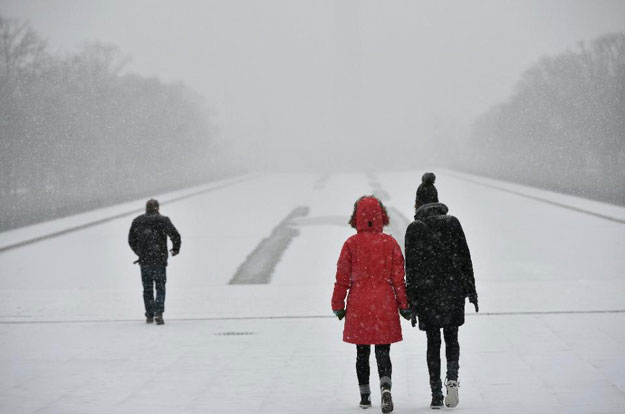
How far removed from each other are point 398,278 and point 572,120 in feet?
221

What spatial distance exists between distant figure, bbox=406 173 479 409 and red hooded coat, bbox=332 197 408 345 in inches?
9.4

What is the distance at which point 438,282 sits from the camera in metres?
6.92

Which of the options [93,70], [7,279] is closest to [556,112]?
[93,70]

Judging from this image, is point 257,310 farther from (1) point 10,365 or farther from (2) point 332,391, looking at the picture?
(2) point 332,391

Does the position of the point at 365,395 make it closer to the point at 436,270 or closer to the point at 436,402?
the point at 436,402

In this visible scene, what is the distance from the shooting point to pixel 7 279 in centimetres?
1708

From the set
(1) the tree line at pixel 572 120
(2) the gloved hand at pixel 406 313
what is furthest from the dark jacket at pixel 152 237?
(1) the tree line at pixel 572 120

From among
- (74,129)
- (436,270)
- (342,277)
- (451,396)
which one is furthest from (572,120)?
(342,277)

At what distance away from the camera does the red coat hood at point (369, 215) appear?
6.68m

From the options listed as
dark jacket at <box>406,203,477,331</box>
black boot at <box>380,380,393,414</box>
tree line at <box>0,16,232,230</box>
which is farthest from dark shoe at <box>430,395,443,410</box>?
tree line at <box>0,16,232,230</box>

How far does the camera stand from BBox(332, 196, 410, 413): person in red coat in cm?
666

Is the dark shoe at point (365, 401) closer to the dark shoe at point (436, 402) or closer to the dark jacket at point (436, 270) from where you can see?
the dark shoe at point (436, 402)

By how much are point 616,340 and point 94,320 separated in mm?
6278

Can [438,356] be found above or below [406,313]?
below
